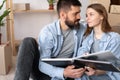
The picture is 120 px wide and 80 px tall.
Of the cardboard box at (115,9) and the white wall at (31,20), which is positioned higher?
the cardboard box at (115,9)

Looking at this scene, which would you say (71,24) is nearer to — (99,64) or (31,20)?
(99,64)

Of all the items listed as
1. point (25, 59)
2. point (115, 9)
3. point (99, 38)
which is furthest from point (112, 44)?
point (115, 9)

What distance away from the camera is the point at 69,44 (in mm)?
1705

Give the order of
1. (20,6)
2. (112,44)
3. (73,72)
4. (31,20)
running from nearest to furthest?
(73,72), (112,44), (20,6), (31,20)

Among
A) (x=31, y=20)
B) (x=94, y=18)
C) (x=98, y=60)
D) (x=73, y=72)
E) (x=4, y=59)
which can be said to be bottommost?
(x=4, y=59)

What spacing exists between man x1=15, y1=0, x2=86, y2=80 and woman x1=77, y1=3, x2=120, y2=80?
74 mm

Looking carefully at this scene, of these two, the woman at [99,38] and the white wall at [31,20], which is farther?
the white wall at [31,20]

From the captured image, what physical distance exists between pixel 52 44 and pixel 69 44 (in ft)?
0.46

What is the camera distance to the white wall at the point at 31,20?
3613 millimetres

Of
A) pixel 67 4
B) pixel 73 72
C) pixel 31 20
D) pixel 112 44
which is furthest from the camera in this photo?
pixel 31 20

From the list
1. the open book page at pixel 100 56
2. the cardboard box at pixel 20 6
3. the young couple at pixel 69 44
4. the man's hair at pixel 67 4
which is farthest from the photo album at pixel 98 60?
the cardboard box at pixel 20 6

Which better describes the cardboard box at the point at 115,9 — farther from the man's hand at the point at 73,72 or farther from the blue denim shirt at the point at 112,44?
the man's hand at the point at 73,72

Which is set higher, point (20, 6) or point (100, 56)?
point (20, 6)

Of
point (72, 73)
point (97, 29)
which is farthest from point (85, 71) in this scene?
point (97, 29)
